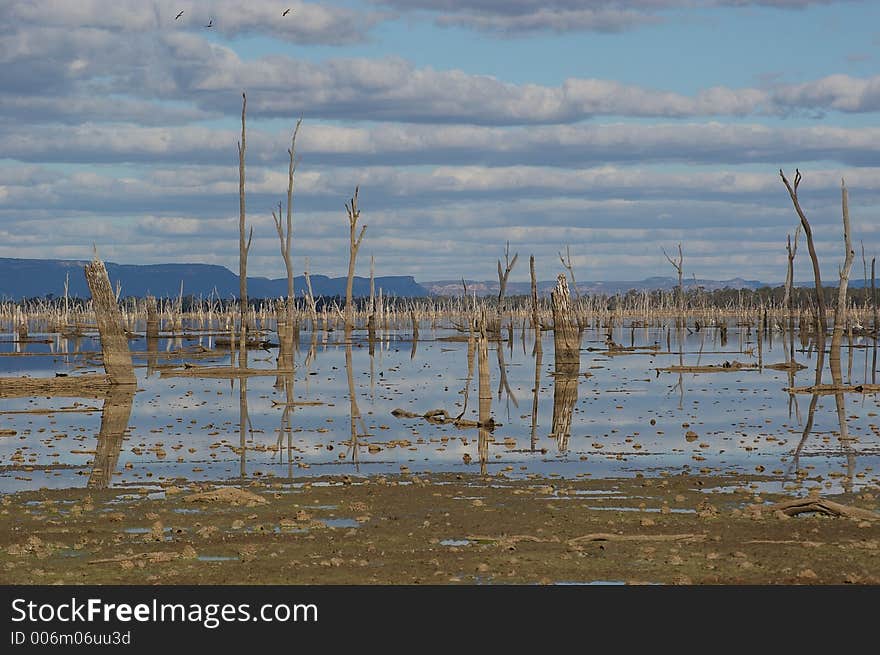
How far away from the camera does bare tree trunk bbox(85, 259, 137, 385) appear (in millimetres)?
36531

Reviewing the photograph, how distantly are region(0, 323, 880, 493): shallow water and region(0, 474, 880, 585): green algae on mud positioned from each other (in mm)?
1770

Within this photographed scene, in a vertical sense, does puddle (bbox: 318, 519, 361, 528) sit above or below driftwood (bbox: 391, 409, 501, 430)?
above

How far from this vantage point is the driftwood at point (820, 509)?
1480 cm

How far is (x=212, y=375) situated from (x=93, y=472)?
24.6 meters

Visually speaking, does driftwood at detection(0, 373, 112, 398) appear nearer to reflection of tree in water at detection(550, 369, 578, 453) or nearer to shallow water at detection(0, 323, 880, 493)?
shallow water at detection(0, 323, 880, 493)

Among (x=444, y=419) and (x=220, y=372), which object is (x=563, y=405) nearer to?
(x=444, y=419)

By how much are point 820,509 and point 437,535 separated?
14.8 ft

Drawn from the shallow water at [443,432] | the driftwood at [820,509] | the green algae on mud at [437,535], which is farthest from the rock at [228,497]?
the driftwood at [820,509]

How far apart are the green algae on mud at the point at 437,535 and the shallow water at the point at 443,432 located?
5.81 feet

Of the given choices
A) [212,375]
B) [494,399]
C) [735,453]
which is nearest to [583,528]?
[735,453]

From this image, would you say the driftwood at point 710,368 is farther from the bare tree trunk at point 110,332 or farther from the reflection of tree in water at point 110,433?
the reflection of tree in water at point 110,433

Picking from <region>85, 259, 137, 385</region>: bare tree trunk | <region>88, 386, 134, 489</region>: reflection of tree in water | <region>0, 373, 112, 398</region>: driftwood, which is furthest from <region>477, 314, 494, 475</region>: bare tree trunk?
<region>85, 259, 137, 385</region>: bare tree trunk

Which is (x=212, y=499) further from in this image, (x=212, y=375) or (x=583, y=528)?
(x=212, y=375)

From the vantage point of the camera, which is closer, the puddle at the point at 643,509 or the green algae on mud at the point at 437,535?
the green algae on mud at the point at 437,535
